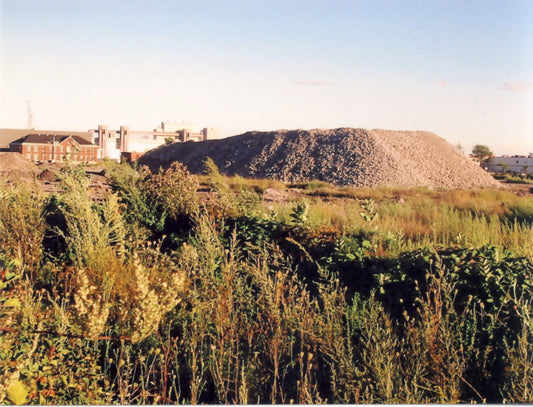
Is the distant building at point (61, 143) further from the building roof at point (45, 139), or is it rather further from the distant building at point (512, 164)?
the distant building at point (512, 164)

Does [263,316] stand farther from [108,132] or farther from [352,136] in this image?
[352,136]

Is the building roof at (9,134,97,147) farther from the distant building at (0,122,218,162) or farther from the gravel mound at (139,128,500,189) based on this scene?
the gravel mound at (139,128,500,189)

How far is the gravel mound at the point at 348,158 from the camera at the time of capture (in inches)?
1179

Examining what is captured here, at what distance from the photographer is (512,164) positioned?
126 ft

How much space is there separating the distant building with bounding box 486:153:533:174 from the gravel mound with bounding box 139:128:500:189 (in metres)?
2.59

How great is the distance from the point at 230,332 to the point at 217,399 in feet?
1.48

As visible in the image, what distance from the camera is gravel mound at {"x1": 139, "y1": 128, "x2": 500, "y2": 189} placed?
98.2 ft

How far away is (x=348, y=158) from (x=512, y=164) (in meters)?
13.7

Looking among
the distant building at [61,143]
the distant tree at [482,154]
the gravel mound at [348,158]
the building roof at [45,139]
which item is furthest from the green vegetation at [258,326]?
the distant tree at [482,154]

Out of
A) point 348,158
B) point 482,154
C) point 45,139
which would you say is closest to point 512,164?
point 482,154

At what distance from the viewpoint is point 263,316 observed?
4.31 meters

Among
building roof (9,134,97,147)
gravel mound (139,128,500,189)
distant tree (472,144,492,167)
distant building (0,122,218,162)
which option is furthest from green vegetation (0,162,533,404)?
distant tree (472,144,492,167)

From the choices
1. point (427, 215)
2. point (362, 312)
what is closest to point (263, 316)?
point (362, 312)

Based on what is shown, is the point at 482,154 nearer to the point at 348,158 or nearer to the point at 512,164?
the point at 512,164
